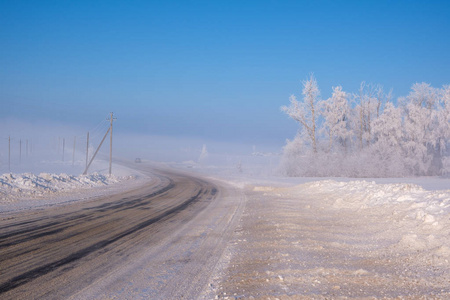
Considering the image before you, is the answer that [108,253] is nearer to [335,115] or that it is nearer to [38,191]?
[38,191]

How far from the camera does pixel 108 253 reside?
6629 millimetres

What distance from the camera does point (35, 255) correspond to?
6270mm

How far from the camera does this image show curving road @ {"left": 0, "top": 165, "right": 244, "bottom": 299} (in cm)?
480

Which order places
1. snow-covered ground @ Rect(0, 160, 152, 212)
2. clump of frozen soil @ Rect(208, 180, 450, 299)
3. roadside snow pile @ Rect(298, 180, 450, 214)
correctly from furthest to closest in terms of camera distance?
snow-covered ground @ Rect(0, 160, 152, 212), roadside snow pile @ Rect(298, 180, 450, 214), clump of frozen soil @ Rect(208, 180, 450, 299)

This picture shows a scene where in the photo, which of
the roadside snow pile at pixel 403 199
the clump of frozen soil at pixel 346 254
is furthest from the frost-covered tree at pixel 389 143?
the clump of frozen soil at pixel 346 254

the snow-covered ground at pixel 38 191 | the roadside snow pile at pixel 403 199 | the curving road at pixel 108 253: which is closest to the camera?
the curving road at pixel 108 253

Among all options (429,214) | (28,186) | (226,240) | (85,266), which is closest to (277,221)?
(226,240)

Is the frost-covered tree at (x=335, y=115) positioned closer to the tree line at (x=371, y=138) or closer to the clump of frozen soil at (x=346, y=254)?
the tree line at (x=371, y=138)

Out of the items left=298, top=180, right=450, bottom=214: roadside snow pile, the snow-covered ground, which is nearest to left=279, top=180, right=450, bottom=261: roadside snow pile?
left=298, top=180, right=450, bottom=214: roadside snow pile

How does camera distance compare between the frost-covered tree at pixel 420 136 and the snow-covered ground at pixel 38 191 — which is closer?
the snow-covered ground at pixel 38 191

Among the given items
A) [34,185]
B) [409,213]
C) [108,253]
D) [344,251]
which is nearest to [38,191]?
[34,185]

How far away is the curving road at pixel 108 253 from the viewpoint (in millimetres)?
4797

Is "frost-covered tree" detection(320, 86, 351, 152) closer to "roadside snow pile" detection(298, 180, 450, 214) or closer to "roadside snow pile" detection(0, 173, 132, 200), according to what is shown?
"roadside snow pile" detection(298, 180, 450, 214)

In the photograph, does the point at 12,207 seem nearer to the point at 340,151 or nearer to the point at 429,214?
the point at 429,214
